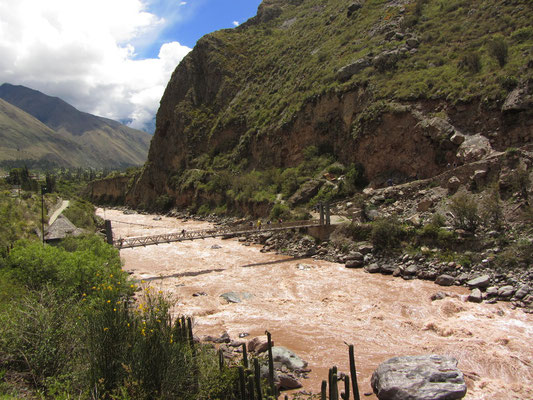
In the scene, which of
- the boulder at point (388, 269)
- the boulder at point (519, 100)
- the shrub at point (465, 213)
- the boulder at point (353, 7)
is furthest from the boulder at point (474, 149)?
the boulder at point (353, 7)

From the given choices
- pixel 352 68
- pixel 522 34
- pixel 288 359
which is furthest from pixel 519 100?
pixel 288 359

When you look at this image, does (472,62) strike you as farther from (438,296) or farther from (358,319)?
(358,319)

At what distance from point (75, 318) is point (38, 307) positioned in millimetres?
819

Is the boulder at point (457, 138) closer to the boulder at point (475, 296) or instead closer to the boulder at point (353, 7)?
the boulder at point (475, 296)

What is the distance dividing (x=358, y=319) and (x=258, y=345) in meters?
4.36

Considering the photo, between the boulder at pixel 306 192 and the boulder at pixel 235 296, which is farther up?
the boulder at pixel 306 192

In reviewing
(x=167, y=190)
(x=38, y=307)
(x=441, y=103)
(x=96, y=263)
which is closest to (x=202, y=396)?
(x=38, y=307)

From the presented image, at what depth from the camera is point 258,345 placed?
9586 millimetres

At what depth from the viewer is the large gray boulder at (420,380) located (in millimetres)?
7160

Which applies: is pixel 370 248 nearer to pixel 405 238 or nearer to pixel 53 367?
pixel 405 238

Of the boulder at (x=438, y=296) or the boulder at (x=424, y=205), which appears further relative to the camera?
the boulder at (x=424, y=205)

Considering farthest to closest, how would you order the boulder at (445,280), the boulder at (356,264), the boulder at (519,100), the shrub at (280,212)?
the shrub at (280,212) → the boulder at (519,100) → the boulder at (356,264) → the boulder at (445,280)

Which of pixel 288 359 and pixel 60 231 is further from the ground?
pixel 60 231

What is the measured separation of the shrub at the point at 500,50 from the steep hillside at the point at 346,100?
68 millimetres
